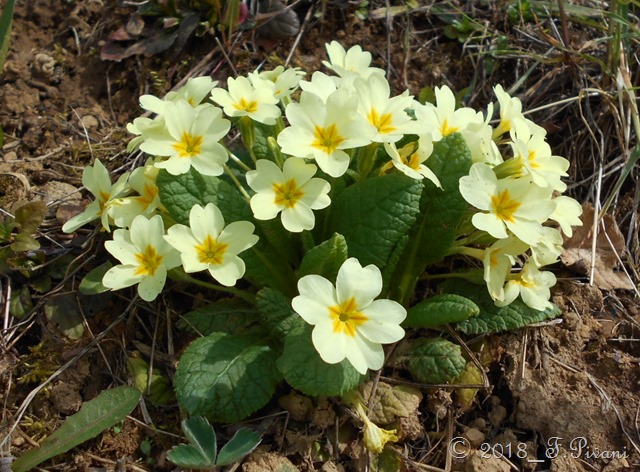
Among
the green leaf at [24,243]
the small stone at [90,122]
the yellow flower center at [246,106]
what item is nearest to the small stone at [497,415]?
the yellow flower center at [246,106]

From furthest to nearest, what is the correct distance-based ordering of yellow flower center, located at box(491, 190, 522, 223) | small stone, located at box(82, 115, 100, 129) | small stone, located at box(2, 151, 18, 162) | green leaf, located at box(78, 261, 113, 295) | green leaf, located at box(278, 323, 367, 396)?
small stone, located at box(82, 115, 100, 129) → small stone, located at box(2, 151, 18, 162) → green leaf, located at box(78, 261, 113, 295) → yellow flower center, located at box(491, 190, 522, 223) → green leaf, located at box(278, 323, 367, 396)

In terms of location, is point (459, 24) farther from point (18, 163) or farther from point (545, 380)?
point (18, 163)

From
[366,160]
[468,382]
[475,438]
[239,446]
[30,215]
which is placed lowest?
[475,438]

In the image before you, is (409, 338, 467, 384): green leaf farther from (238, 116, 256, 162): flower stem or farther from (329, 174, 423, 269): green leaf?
(238, 116, 256, 162): flower stem

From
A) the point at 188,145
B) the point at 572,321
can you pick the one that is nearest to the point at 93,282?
the point at 188,145

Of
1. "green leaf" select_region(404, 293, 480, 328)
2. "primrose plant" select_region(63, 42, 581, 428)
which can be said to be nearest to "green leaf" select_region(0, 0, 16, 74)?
"primrose plant" select_region(63, 42, 581, 428)

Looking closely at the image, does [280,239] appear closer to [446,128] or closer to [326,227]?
[326,227]

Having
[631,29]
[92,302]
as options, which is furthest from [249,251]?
[631,29]
